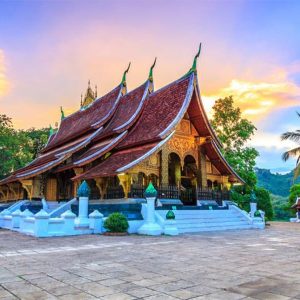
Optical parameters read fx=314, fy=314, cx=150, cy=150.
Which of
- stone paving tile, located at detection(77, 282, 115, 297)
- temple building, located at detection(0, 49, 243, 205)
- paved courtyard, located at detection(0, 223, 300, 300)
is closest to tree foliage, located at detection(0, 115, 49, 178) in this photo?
temple building, located at detection(0, 49, 243, 205)

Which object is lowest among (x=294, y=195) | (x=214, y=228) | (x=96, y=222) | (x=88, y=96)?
(x=214, y=228)

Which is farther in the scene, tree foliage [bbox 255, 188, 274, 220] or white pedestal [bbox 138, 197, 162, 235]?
tree foliage [bbox 255, 188, 274, 220]

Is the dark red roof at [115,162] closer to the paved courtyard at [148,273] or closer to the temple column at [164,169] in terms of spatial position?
the temple column at [164,169]

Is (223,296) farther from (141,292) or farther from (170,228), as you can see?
(170,228)

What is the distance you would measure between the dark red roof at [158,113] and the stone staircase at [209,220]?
346cm

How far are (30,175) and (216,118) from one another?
52.7 feet

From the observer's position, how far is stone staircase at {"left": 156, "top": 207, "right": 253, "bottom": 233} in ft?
37.8

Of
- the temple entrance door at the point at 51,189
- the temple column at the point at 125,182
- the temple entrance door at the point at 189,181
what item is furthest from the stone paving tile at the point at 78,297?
the temple entrance door at the point at 51,189

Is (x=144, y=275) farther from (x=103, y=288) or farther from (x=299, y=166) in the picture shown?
(x=299, y=166)

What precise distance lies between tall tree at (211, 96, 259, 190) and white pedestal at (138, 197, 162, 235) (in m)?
14.0

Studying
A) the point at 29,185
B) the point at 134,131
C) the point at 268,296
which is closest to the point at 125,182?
the point at 134,131

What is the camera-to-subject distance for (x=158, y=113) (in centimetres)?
1598

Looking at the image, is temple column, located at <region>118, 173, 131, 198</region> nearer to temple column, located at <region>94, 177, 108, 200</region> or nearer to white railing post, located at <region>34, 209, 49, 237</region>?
temple column, located at <region>94, 177, 108, 200</region>

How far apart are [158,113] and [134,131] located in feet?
5.01
